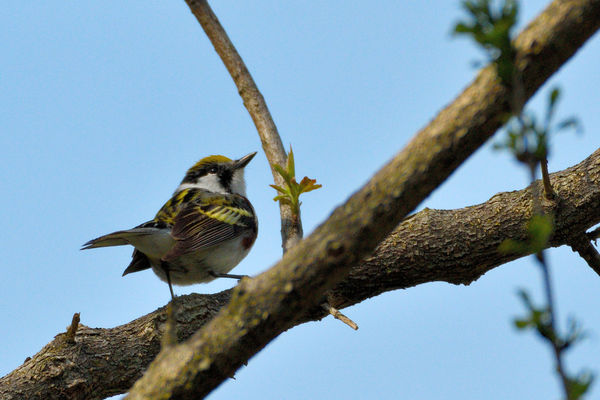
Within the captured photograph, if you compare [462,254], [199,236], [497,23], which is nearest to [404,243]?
[462,254]

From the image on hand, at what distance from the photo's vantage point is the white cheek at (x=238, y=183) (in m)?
9.10

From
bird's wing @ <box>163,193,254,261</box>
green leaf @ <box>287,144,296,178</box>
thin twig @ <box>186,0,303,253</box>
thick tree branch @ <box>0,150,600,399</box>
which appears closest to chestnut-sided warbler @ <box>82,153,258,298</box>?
bird's wing @ <box>163,193,254,261</box>

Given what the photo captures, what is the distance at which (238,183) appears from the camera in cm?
917

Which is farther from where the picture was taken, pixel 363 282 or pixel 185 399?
pixel 363 282

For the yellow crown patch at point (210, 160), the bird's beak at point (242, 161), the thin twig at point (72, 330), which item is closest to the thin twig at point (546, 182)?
the thin twig at point (72, 330)

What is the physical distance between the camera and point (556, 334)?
1.76 m

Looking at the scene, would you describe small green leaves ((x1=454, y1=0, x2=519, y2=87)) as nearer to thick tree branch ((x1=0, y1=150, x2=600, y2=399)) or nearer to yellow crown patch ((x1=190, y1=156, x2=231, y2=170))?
thick tree branch ((x1=0, y1=150, x2=600, y2=399))

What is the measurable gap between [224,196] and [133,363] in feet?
10.1

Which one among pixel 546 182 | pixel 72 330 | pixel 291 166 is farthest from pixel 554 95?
pixel 72 330

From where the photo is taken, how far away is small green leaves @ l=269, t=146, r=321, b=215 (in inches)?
224

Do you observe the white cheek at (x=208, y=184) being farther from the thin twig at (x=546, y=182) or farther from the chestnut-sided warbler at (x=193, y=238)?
the thin twig at (x=546, y=182)

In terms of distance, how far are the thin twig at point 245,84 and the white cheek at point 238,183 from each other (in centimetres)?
204

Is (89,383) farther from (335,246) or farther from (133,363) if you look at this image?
(335,246)

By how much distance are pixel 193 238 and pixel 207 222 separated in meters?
A: 0.49
